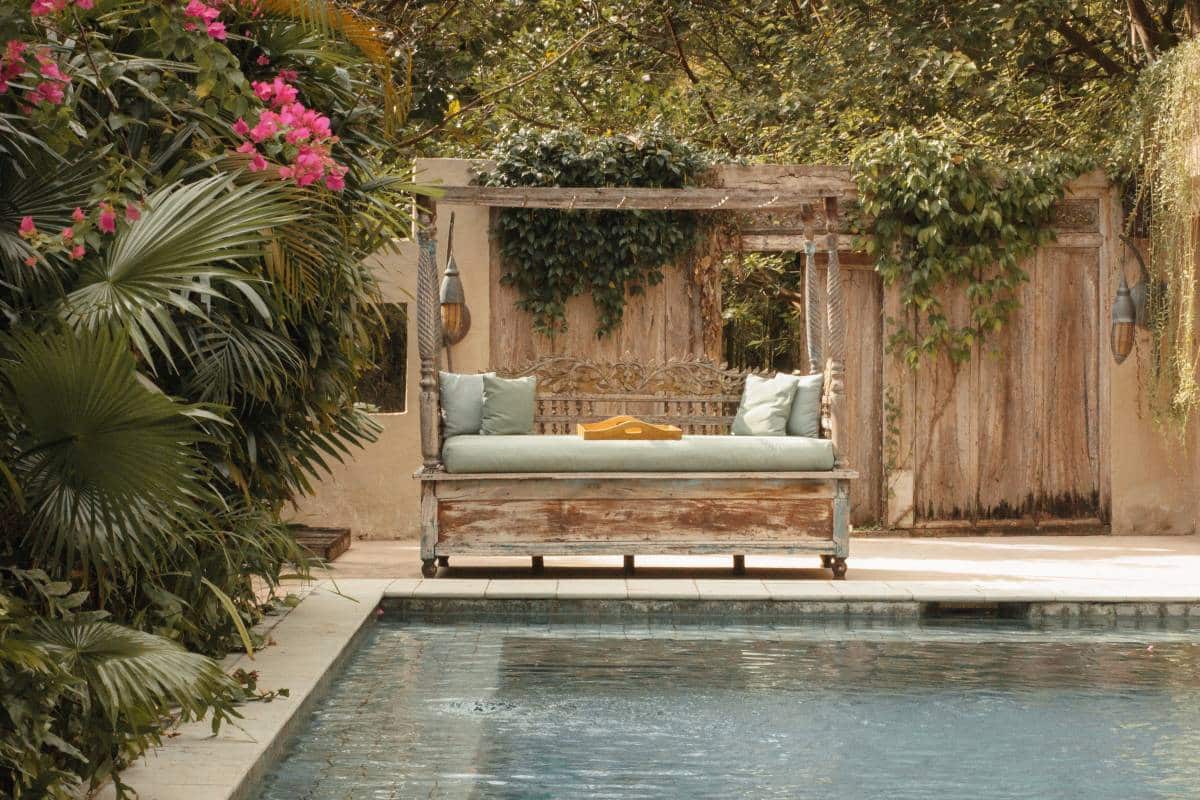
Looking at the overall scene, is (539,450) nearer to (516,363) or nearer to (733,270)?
(516,363)

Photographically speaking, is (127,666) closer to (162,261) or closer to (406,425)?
(162,261)

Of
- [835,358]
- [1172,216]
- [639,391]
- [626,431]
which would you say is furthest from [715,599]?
[1172,216]

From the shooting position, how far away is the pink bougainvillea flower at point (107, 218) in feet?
9.70

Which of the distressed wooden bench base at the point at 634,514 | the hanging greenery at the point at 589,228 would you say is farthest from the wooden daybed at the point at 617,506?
the hanging greenery at the point at 589,228

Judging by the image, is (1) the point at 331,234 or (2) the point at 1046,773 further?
(1) the point at 331,234

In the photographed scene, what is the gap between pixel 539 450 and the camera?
715cm

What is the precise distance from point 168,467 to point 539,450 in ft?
14.5

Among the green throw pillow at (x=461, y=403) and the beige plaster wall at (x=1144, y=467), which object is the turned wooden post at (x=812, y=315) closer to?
the green throw pillow at (x=461, y=403)

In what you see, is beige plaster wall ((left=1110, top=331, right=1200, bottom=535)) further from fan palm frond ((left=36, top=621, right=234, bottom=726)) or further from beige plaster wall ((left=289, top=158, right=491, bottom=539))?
fan palm frond ((left=36, top=621, right=234, bottom=726))

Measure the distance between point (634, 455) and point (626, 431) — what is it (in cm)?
18

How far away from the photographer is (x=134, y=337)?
2.97 m

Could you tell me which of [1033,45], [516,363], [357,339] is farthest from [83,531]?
[1033,45]

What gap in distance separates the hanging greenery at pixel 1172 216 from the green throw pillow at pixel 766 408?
8.97 ft

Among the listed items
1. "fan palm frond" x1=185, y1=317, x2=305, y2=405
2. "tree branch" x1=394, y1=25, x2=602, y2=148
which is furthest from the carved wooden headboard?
"fan palm frond" x1=185, y1=317, x2=305, y2=405
